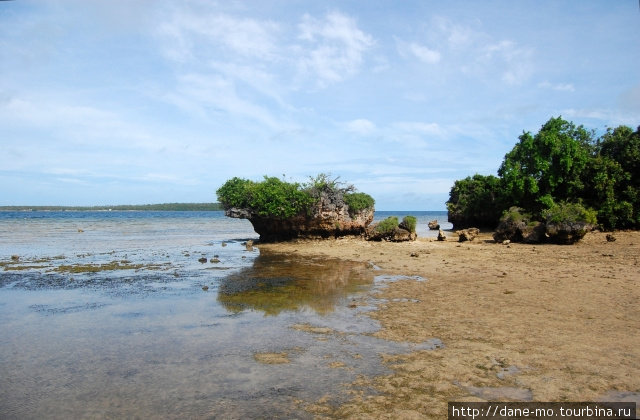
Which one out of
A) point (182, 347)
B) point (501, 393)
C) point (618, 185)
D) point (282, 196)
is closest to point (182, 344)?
point (182, 347)

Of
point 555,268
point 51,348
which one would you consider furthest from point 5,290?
point 555,268

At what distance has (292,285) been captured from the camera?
13383mm

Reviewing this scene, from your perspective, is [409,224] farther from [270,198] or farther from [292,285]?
[292,285]

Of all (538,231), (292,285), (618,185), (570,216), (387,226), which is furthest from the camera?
(618,185)

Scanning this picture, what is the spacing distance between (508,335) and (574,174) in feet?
84.8

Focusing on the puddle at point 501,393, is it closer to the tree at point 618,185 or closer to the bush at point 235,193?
the bush at point 235,193

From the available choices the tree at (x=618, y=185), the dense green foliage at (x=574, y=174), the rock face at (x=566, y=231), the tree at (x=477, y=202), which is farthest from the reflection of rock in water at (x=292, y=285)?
the tree at (x=477, y=202)

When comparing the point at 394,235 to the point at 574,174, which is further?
the point at 574,174

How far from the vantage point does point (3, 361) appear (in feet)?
22.4

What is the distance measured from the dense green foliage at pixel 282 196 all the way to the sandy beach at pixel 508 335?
11.7m

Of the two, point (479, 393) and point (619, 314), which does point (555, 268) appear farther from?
point (479, 393)

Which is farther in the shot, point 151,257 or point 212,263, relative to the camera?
point 151,257

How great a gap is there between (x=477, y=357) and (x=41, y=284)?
43.1ft

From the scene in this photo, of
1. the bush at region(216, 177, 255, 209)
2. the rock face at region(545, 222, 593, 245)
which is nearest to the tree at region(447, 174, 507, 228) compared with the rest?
the rock face at region(545, 222, 593, 245)
